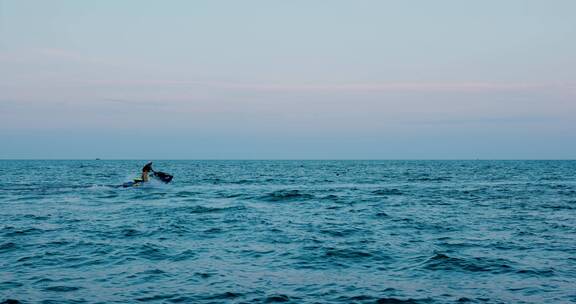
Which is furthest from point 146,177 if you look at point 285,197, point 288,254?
point 288,254

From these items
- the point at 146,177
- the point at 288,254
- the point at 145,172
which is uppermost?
the point at 145,172

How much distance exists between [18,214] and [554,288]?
84.7 feet

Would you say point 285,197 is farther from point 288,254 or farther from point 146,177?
point 288,254

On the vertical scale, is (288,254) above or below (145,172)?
below

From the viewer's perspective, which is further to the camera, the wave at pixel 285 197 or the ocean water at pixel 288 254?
the wave at pixel 285 197

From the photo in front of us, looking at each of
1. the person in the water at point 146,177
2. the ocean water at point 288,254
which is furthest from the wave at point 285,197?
the person in the water at point 146,177

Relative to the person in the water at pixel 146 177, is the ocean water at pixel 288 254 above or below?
below

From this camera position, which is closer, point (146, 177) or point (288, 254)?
point (288, 254)

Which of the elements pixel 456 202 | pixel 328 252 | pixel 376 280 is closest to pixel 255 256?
pixel 328 252

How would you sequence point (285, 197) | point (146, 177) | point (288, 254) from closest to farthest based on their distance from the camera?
point (288, 254) → point (285, 197) → point (146, 177)

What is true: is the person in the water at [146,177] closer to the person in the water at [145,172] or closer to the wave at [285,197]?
the person in the water at [145,172]

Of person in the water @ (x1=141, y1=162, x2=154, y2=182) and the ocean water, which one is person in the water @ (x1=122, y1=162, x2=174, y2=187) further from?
the ocean water

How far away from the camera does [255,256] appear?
54.6 ft

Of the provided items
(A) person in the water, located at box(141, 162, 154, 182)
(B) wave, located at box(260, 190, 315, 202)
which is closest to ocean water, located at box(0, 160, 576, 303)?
(B) wave, located at box(260, 190, 315, 202)
